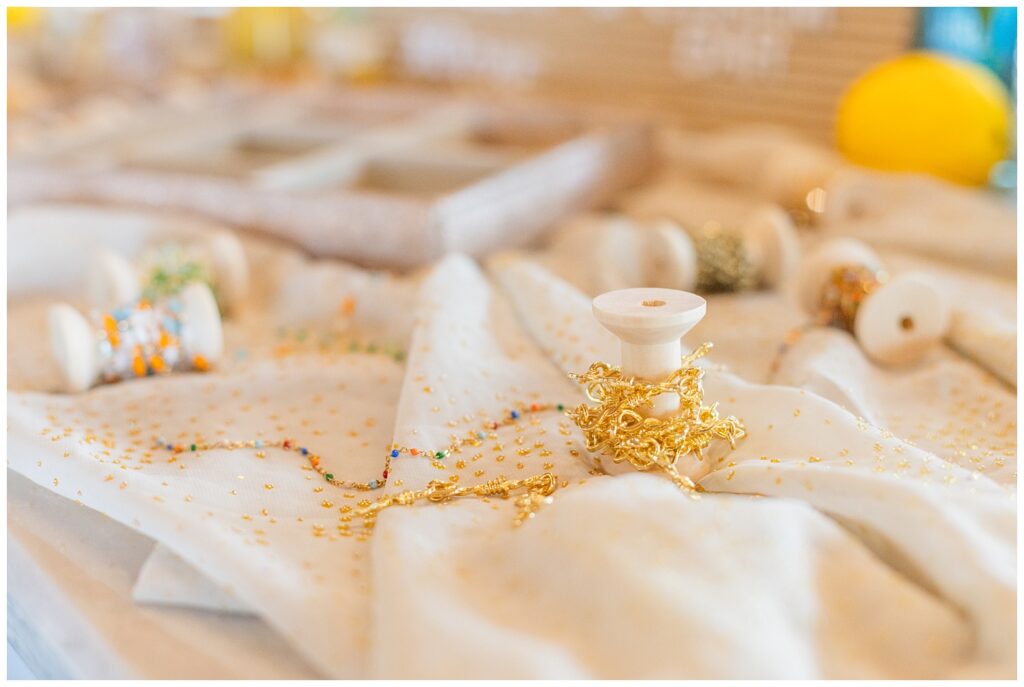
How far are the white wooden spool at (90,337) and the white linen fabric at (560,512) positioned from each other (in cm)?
3

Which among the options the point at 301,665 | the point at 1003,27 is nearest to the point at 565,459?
the point at 301,665

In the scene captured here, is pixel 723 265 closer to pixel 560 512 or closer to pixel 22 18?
pixel 560 512

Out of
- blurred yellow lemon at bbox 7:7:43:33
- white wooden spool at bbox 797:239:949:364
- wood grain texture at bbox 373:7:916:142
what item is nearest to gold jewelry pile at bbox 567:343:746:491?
white wooden spool at bbox 797:239:949:364

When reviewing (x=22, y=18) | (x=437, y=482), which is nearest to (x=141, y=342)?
(x=437, y=482)

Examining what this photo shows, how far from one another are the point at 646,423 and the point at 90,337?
1.67 feet

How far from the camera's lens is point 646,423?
0.63 metres

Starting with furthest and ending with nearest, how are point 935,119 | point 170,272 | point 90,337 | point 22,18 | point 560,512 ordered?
point 22,18
point 935,119
point 170,272
point 90,337
point 560,512

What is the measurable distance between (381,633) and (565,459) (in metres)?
0.22

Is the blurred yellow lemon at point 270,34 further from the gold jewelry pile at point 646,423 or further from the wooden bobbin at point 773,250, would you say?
the gold jewelry pile at point 646,423

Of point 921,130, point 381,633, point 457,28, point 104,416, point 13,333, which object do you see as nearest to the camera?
point 381,633

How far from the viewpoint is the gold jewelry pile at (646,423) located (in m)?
0.62

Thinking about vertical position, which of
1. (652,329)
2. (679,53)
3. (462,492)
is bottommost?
(462,492)

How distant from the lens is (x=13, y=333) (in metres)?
1.00

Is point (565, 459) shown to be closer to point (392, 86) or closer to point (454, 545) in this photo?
point (454, 545)
